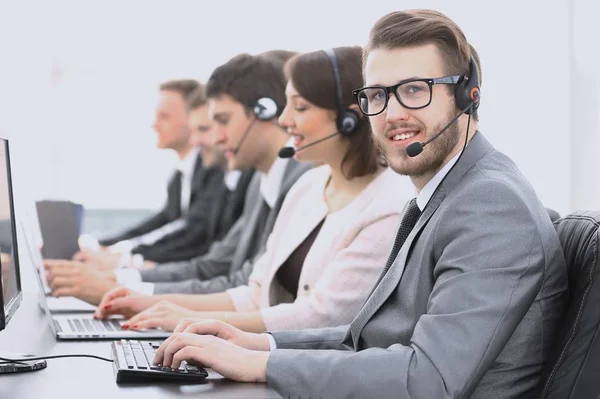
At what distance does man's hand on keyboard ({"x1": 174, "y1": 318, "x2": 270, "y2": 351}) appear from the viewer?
151 centimetres

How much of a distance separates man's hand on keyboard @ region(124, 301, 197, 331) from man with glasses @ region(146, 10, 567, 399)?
0.41m

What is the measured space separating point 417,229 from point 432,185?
109 millimetres

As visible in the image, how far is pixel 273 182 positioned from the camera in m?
2.86

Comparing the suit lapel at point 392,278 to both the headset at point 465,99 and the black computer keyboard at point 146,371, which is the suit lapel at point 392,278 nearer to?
the headset at point 465,99

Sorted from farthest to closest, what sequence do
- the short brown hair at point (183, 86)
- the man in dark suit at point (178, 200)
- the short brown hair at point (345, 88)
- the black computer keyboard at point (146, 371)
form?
the short brown hair at point (183, 86) → the man in dark suit at point (178, 200) → the short brown hair at point (345, 88) → the black computer keyboard at point (146, 371)

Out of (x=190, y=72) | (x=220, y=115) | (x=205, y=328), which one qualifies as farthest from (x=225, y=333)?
(x=190, y=72)

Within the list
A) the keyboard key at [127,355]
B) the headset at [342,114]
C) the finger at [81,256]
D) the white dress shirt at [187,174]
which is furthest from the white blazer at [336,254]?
the white dress shirt at [187,174]

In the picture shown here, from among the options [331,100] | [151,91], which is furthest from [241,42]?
[331,100]

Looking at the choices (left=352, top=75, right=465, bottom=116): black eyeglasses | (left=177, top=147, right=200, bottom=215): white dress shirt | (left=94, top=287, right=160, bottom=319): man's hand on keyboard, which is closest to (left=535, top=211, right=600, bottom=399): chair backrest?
(left=352, top=75, right=465, bottom=116): black eyeglasses

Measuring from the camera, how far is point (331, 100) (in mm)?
2227

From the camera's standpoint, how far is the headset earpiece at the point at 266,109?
290 cm

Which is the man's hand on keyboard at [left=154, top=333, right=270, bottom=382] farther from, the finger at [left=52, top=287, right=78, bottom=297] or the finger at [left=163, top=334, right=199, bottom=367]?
the finger at [left=52, top=287, right=78, bottom=297]

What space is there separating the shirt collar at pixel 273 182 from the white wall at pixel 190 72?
53.1 inches

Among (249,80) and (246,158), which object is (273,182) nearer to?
(246,158)
